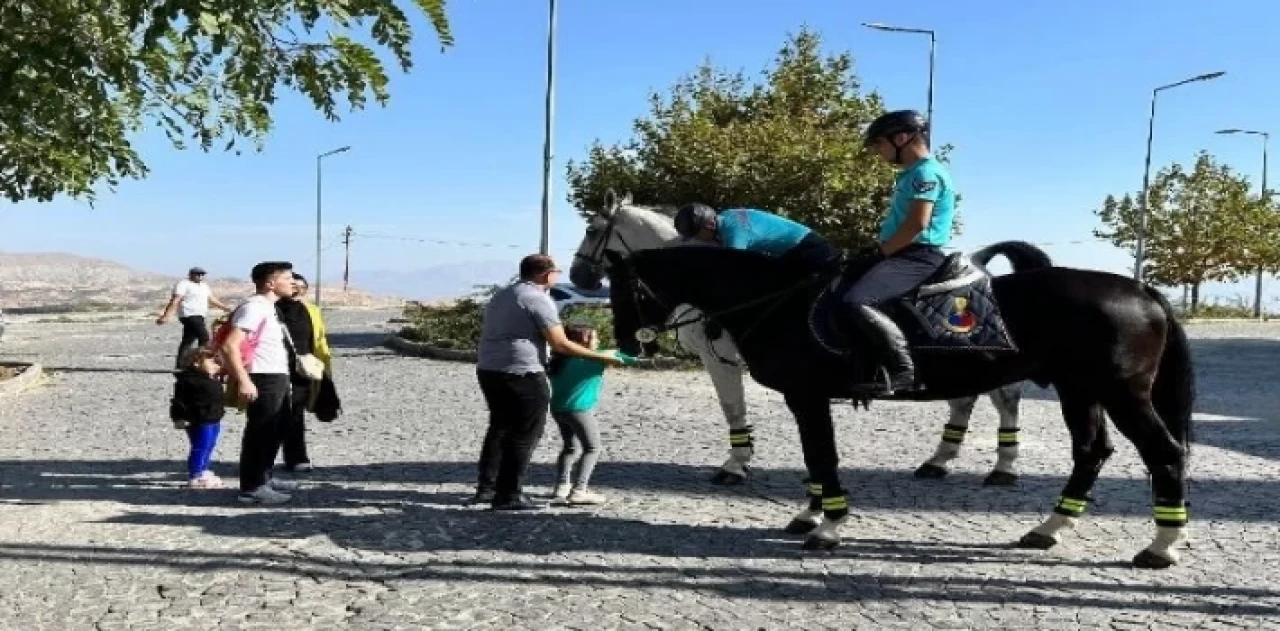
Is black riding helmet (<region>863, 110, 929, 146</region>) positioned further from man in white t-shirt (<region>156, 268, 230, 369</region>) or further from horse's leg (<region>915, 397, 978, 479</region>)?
man in white t-shirt (<region>156, 268, 230, 369</region>)

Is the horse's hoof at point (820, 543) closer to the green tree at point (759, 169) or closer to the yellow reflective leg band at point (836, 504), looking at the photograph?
the yellow reflective leg band at point (836, 504)

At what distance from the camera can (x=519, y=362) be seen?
7.12 meters

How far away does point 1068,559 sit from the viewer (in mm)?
6117

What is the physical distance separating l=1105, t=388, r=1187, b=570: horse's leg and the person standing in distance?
4.11ft

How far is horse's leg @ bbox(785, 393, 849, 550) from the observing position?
6281 mm

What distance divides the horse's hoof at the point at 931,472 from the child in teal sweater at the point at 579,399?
9.37 ft

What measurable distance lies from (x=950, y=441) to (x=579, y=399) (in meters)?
3.34

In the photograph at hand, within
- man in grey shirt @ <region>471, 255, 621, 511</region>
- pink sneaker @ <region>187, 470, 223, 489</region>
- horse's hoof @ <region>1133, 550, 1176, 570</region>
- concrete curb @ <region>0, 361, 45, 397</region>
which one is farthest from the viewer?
concrete curb @ <region>0, 361, 45, 397</region>

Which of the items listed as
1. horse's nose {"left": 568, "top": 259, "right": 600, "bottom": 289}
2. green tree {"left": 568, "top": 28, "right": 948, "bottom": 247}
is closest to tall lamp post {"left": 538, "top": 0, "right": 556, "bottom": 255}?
green tree {"left": 568, "top": 28, "right": 948, "bottom": 247}

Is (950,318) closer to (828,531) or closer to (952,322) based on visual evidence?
(952,322)

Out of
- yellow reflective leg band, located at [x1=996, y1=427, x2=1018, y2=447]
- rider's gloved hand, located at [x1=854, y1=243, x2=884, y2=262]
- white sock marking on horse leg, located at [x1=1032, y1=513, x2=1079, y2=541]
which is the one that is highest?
rider's gloved hand, located at [x1=854, y1=243, x2=884, y2=262]

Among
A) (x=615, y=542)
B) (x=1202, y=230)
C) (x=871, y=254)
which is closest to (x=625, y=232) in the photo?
(x=871, y=254)

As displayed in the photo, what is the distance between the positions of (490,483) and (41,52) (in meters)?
4.39

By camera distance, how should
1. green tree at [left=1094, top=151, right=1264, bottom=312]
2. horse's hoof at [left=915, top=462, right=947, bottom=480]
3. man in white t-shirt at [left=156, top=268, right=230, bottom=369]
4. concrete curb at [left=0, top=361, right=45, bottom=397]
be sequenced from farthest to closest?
green tree at [left=1094, top=151, right=1264, bottom=312] → man in white t-shirt at [left=156, top=268, right=230, bottom=369] → concrete curb at [left=0, top=361, right=45, bottom=397] → horse's hoof at [left=915, top=462, right=947, bottom=480]
